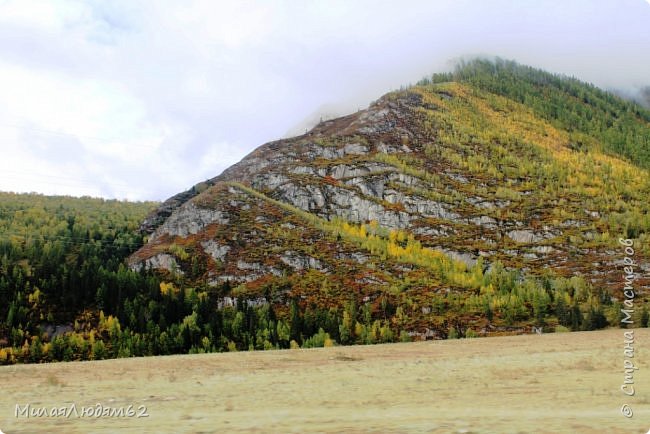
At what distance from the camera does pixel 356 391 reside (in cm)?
3512

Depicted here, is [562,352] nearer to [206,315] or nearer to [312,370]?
[312,370]

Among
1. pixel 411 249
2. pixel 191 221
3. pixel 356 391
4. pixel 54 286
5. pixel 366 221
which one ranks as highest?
pixel 366 221

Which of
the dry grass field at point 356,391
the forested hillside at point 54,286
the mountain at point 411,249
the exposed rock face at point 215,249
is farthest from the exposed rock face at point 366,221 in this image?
the dry grass field at point 356,391

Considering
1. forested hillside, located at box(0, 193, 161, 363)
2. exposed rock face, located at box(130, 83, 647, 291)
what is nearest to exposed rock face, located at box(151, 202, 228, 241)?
exposed rock face, located at box(130, 83, 647, 291)

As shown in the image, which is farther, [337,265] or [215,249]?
[215,249]

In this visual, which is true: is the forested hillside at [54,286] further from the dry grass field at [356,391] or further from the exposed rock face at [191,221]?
the dry grass field at [356,391]

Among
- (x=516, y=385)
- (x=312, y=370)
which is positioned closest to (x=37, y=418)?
(x=312, y=370)

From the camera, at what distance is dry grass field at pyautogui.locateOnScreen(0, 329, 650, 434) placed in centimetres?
2456

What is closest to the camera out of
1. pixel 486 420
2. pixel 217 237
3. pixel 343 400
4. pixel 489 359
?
pixel 486 420

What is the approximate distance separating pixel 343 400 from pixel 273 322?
284 ft

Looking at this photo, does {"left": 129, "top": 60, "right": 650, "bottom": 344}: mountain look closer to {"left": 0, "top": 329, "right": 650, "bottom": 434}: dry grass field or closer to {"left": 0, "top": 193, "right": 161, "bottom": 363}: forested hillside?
{"left": 0, "top": 193, "right": 161, "bottom": 363}: forested hillside

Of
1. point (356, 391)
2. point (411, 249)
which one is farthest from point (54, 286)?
point (356, 391)

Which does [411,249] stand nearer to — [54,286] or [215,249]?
[215,249]

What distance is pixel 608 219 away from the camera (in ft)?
550
